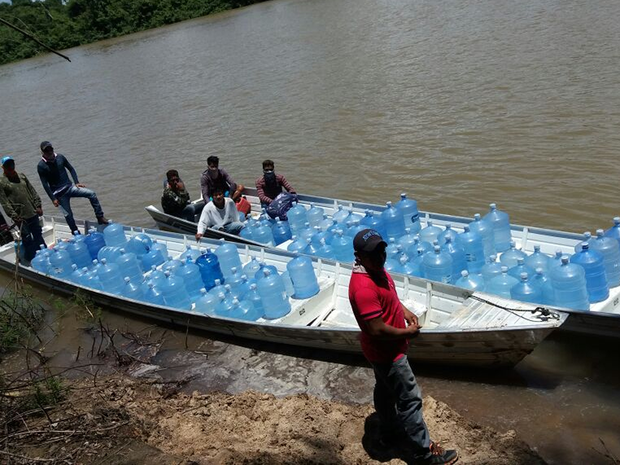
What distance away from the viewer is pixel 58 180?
34.0 feet

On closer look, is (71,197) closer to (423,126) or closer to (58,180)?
(58,180)

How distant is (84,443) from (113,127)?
832 inches

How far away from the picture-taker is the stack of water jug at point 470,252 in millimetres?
6055

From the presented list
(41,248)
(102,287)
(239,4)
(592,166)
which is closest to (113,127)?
(41,248)

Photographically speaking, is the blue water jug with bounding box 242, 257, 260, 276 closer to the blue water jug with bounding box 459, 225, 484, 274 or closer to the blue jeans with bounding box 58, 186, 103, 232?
the blue water jug with bounding box 459, 225, 484, 274

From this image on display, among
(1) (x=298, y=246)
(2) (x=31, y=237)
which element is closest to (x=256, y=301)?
(1) (x=298, y=246)

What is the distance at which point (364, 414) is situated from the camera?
5.45 metres

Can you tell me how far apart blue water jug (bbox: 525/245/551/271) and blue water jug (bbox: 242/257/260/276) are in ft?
11.8

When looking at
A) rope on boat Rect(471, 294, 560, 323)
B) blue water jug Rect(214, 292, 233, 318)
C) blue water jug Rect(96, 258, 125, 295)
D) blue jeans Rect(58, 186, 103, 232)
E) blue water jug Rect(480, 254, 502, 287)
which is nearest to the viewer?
rope on boat Rect(471, 294, 560, 323)

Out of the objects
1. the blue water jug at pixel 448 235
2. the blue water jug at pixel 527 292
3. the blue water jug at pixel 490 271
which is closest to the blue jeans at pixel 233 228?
the blue water jug at pixel 448 235

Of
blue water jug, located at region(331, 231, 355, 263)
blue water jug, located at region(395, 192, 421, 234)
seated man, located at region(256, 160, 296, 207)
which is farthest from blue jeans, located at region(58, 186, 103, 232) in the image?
blue water jug, located at region(395, 192, 421, 234)

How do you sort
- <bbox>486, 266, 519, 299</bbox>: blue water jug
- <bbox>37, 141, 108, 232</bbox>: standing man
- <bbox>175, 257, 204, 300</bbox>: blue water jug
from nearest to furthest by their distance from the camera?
<bbox>486, 266, 519, 299</bbox>: blue water jug, <bbox>175, 257, 204, 300</bbox>: blue water jug, <bbox>37, 141, 108, 232</bbox>: standing man

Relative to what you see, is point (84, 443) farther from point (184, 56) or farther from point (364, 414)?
point (184, 56)

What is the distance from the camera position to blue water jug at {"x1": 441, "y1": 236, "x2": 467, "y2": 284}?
23.4 ft
